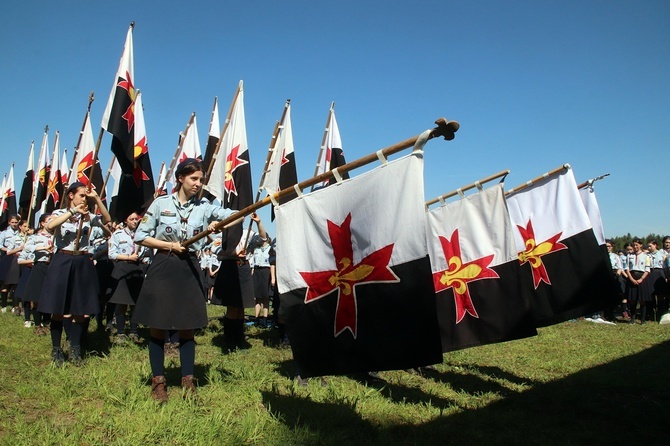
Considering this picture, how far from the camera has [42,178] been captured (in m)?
12.6

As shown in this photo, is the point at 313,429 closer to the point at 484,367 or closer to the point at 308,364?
the point at 308,364

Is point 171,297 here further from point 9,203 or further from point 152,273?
point 9,203

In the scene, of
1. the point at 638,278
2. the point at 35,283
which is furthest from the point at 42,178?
the point at 638,278

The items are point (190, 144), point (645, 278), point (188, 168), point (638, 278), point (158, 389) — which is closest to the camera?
point (158, 389)

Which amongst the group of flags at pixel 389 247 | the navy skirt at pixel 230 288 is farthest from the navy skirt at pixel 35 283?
the navy skirt at pixel 230 288

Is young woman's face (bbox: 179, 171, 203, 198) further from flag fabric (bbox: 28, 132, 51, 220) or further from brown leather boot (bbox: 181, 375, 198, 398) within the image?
flag fabric (bbox: 28, 132, 51, 220)

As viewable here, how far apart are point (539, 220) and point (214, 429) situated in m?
4.91

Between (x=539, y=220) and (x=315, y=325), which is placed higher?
(x=539, y=220)

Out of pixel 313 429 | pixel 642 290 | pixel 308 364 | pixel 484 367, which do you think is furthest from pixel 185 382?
pixel 642 290

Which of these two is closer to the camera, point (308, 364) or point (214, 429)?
point (308, 364)

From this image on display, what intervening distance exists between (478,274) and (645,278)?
497 inches

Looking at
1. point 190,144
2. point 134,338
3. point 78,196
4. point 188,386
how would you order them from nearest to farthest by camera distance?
point 188,386, point 78,196, point 134,338, point 190,144

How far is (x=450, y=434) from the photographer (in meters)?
4.32

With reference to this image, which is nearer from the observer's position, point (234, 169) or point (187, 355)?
point (187, 355)
